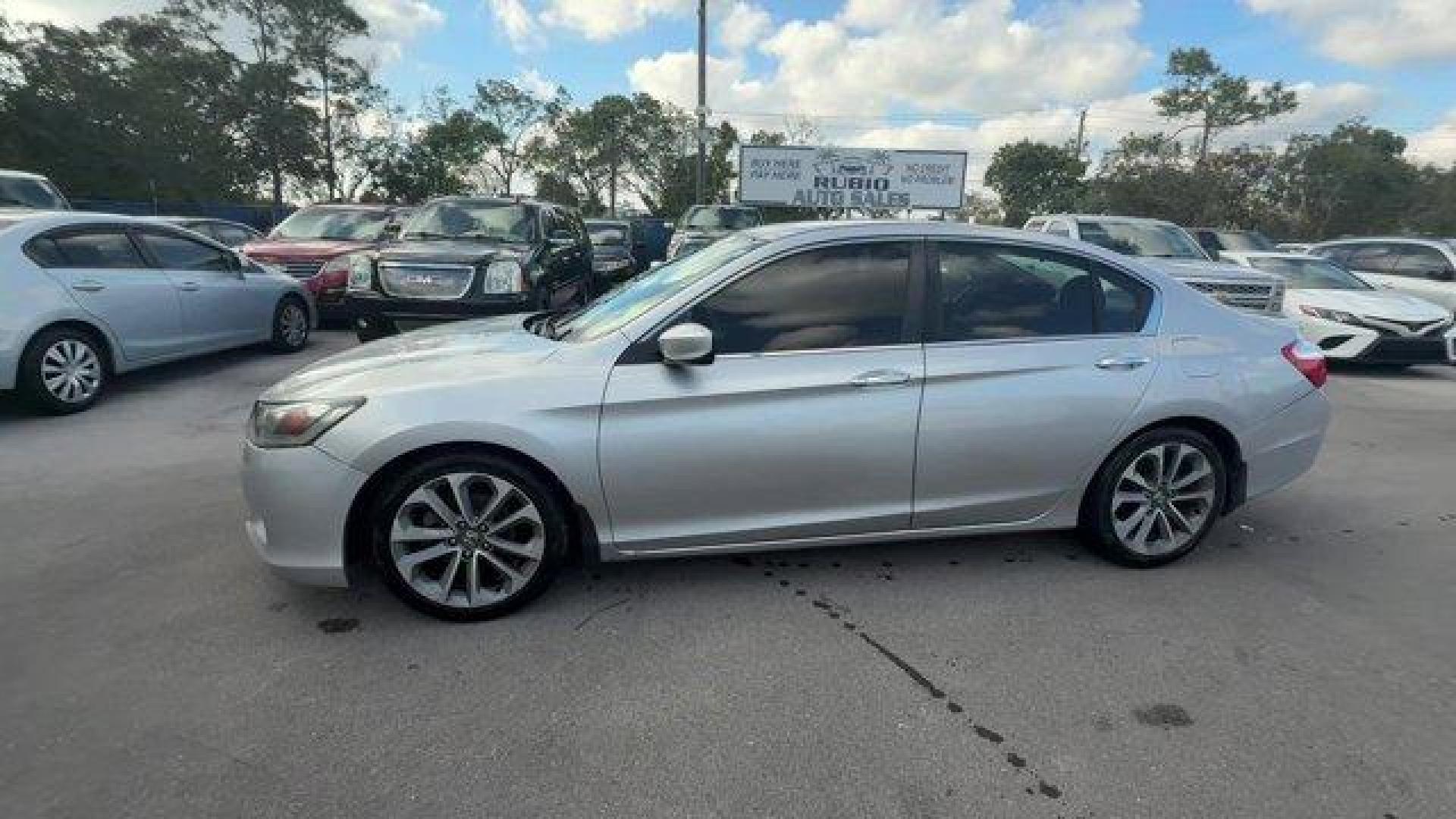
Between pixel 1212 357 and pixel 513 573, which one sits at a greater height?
pixel 1212 357

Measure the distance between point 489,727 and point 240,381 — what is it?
6.54 metres

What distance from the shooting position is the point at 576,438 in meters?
3.16

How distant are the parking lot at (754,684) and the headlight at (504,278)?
3.88m

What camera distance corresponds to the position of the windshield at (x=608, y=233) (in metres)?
17.2

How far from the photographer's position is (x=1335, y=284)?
10609mm

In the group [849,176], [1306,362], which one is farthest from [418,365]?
[849,176]

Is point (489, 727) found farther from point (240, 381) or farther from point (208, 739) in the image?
point (240, 381)

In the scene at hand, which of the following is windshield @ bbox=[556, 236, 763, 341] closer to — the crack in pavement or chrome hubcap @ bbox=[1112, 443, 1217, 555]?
the crack in pavement

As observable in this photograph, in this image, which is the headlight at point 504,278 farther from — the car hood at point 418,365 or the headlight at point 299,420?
the headlight at point 299,420

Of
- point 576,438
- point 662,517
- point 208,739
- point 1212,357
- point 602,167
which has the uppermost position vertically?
point 602,167

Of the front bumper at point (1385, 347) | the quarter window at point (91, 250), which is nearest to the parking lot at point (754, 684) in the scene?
the quarter window at point (91, 250)

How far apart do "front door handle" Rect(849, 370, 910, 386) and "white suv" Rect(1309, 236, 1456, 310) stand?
39.1 feet

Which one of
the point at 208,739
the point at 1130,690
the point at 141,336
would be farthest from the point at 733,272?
the point at 141,336

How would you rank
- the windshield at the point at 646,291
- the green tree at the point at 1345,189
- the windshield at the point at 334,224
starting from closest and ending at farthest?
the windshield at the point at 646,291 → the windshield at the point at 334,224 → the green tree at the point at 1345,189
